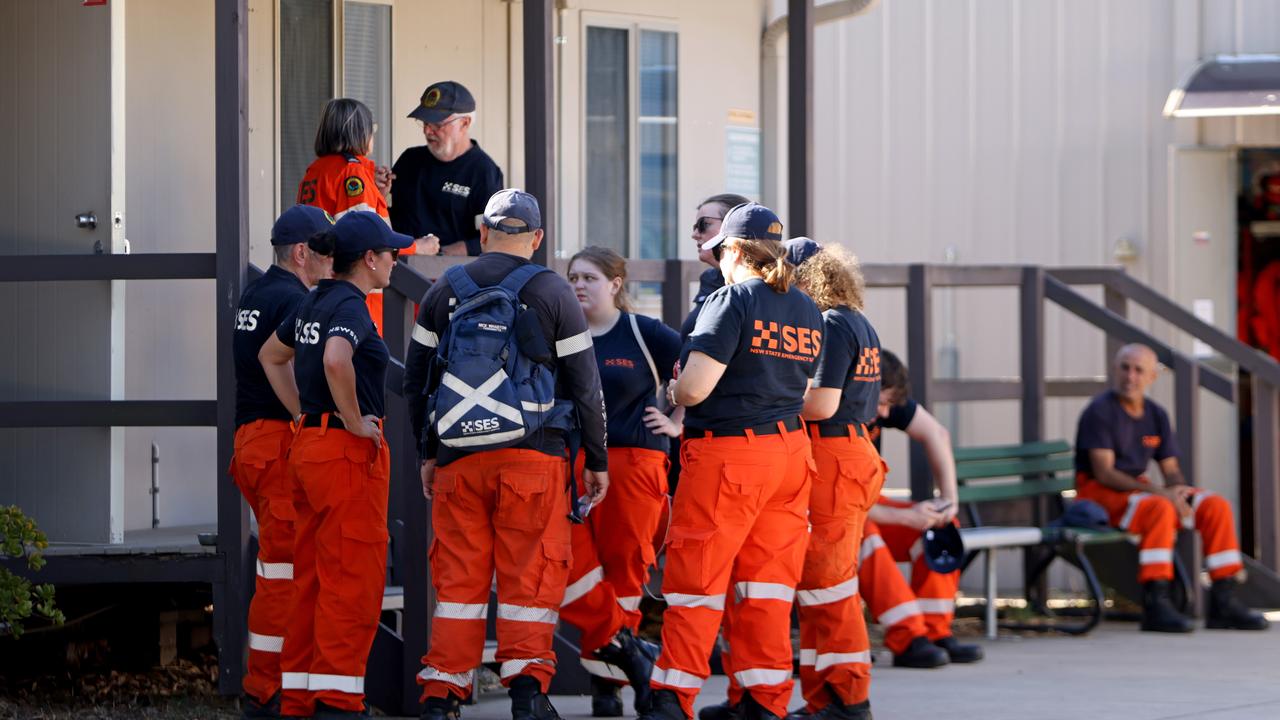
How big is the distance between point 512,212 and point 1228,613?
5.44 m

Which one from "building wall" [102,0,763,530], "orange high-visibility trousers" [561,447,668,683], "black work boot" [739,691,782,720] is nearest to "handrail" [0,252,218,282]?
"building wall" [102,0,763,530]

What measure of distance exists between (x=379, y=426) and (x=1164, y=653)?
4389mm

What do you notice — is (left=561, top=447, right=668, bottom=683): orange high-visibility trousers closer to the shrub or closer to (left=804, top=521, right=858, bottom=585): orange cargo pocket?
(left=804, top=521, right=858, bottom=585): orange cargo pocket

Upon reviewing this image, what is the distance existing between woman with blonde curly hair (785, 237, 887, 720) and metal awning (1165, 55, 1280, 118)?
499cm

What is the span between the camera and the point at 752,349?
6000 mm

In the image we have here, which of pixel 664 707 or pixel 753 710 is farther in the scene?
pixel 753 710

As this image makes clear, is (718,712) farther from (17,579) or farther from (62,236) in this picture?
(62,236)


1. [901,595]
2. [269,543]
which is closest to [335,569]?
[269,543]

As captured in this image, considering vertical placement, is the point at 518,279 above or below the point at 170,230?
below

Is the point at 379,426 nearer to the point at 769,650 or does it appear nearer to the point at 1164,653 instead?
the point at 769,650

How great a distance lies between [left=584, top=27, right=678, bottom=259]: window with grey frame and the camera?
9.73 metres

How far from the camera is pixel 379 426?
6.36m

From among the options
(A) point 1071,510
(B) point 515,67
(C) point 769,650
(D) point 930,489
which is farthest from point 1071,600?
(C) point 769,650

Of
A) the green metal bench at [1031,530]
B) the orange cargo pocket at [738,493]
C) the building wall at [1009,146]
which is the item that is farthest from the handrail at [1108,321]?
the orange cargo pocket at [738,493]
